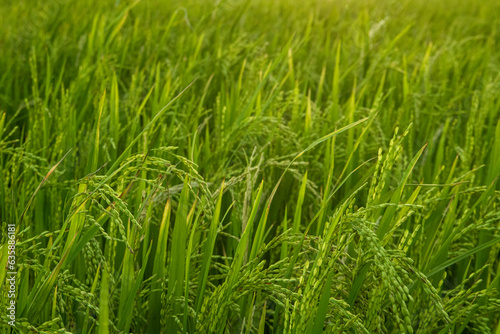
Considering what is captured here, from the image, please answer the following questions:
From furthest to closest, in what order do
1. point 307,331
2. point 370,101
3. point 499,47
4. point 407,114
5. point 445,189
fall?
point 499,47
point 370,101
point 407,114
point 445,189
point 307,331

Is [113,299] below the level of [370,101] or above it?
below

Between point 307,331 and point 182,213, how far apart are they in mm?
284

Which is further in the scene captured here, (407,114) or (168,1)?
(168,1)

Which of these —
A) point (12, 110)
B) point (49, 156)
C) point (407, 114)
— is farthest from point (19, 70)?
point (407, 114)

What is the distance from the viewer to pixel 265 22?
3354mm

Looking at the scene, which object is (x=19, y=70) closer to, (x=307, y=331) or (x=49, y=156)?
(x=49, y=156)

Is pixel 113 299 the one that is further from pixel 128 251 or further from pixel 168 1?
pixel 168 1

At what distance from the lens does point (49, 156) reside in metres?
1.26

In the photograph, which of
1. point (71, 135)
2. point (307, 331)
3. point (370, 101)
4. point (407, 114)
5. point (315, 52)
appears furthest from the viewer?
point (315, 52)

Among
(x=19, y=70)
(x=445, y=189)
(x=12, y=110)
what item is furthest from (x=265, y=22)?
(x=445, y=189)

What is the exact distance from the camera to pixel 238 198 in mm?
1025

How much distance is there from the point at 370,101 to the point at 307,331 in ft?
4.04

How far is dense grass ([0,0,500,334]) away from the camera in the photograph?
2.39 ft

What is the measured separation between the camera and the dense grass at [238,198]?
0.73 metres
